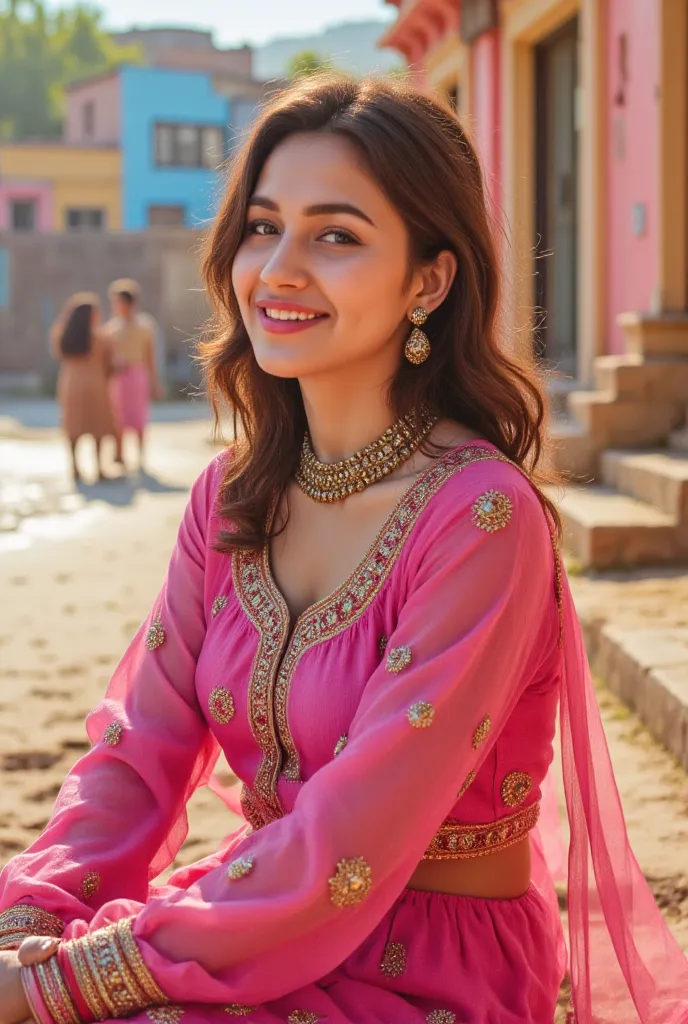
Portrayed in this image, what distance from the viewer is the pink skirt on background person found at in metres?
12.4

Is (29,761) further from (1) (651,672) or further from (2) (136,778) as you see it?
(2) (136,778)

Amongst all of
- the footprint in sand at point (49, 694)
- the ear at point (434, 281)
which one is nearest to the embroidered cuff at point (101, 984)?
the ear at point (434, 281)

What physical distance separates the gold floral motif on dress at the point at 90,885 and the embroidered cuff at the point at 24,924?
10 centimetres

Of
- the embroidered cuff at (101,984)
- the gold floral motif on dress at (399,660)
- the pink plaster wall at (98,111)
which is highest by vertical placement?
the pink plaster wall at (98,111)

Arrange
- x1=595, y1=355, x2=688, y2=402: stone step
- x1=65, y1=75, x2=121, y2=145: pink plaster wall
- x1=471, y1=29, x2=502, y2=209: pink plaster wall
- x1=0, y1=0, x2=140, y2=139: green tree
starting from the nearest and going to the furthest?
x1=595, y1=355, x2=688, y2=402: stone step
x1=471, y1=29, x2=502, y2=209: pink plaster wall
x1=65, y1=75, x2=121, y2=145: pink plaster wall
x1=0, y1=0, x2=140, y2=139: green tree

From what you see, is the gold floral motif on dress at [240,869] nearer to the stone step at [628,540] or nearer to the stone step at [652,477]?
the stone step at [628,540]

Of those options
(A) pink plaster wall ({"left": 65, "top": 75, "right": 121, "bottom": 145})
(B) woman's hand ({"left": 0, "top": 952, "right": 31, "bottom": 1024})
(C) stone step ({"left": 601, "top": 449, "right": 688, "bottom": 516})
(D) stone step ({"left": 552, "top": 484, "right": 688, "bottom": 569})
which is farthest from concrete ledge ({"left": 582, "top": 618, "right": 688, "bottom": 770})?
(A) pink plaster wall ({"left": 65, "top": 75, "right": 121, "bottom": 145})

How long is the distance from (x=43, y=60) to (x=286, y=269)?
63.3 meters

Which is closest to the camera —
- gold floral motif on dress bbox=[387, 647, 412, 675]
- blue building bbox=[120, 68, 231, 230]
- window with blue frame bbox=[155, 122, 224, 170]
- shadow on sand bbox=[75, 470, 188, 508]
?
gold floral motif on dress bbox=[387, 647, 412, 675]

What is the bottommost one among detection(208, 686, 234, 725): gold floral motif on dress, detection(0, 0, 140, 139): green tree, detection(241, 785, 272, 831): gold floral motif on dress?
detection(241, 785, 272, 831): gold floral motif on dress

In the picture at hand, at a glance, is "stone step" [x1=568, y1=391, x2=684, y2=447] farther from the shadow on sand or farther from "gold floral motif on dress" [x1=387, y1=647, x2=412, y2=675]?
"gold floral motif on dress" [x1=387, y1=647, x2=412, y2=675]

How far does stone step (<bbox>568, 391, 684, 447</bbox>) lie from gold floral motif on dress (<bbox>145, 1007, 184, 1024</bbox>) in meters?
5.40

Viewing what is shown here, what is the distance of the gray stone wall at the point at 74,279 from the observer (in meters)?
27.3

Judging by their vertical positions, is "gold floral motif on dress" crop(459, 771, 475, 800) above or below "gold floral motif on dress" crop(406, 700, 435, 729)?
below
